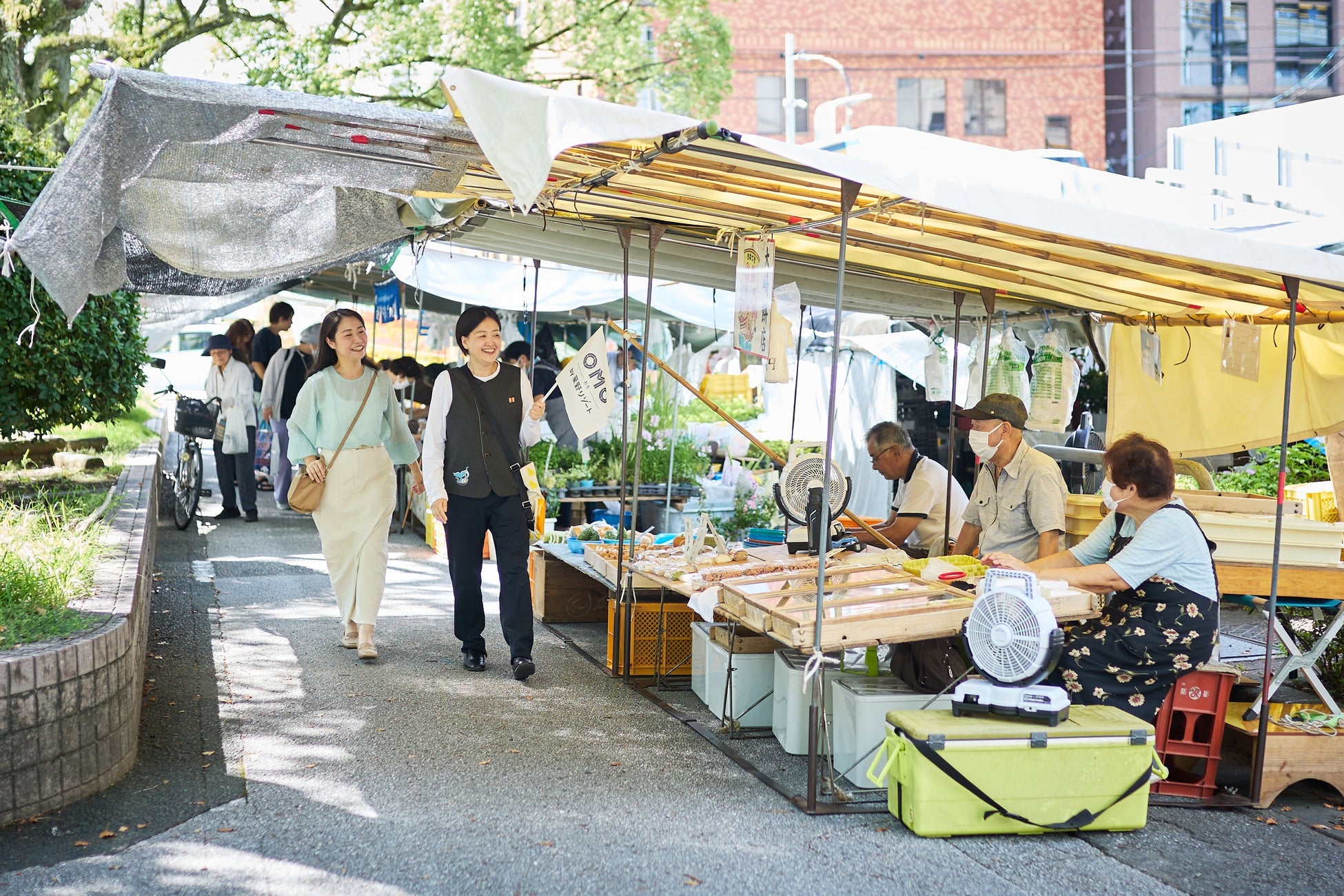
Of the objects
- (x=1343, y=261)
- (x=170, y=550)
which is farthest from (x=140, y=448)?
(x=1343, y=261)

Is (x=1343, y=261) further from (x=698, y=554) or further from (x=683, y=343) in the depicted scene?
(x=683, y=343)

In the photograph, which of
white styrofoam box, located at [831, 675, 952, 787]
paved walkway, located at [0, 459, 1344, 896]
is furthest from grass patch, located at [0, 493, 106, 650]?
white styrofoam box, located at [831, 675, 952, 787]

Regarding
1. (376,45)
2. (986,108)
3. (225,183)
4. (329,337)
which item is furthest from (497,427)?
(986,108)

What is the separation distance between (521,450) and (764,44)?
31.0 metres

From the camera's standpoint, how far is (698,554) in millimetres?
6277

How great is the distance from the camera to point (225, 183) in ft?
17.9

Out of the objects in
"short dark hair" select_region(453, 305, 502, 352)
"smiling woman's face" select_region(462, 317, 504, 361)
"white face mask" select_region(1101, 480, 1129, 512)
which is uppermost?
"short dark hair" select_region(453, 305, 502, 352)

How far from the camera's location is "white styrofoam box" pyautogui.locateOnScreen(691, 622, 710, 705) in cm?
602

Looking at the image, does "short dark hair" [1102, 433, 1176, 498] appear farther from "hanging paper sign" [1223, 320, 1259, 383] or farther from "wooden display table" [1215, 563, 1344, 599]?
"hanging paper sign" [1223, 320, 1259, 383]

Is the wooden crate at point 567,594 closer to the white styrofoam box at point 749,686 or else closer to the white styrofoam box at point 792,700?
the white styrofoam box at point 749,686

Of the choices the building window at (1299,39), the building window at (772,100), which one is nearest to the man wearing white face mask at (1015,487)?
the building window at (772,100)

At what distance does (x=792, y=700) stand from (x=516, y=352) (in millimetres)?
6540

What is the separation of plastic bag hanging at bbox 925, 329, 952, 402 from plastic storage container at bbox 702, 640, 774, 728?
337 cm

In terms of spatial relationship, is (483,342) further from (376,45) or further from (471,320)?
(376,45)
